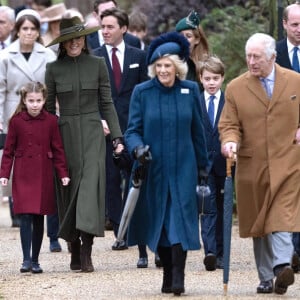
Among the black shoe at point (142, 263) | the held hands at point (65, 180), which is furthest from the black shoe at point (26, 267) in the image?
the black shoe at point (142, 263)

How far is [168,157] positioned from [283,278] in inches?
48.8

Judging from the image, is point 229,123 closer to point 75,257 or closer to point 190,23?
point 75,257

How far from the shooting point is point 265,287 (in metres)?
11.8

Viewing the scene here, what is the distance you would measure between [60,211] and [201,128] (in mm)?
2126

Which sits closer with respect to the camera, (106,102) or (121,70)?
(106,102)

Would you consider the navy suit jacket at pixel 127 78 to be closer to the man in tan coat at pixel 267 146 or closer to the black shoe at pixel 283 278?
the man in tan coat at pixel 267 146

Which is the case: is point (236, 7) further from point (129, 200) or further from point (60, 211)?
point (129, 200)

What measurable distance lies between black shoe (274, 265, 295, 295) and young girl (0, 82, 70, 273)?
2433 mm

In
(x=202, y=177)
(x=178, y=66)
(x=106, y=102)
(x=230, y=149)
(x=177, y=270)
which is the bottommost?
(x=177, y=270)

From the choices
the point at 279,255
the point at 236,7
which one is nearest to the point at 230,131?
the point at 279,255

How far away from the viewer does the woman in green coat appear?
43.7ft

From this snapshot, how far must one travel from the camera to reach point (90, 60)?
13508 mm

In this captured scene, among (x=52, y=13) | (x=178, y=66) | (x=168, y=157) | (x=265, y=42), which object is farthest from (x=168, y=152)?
(x=52, y=13)

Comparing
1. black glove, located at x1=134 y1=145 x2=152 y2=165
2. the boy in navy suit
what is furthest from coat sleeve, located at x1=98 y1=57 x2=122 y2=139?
black glove, located at x1=134 y1=145 x2=152 y2=165
